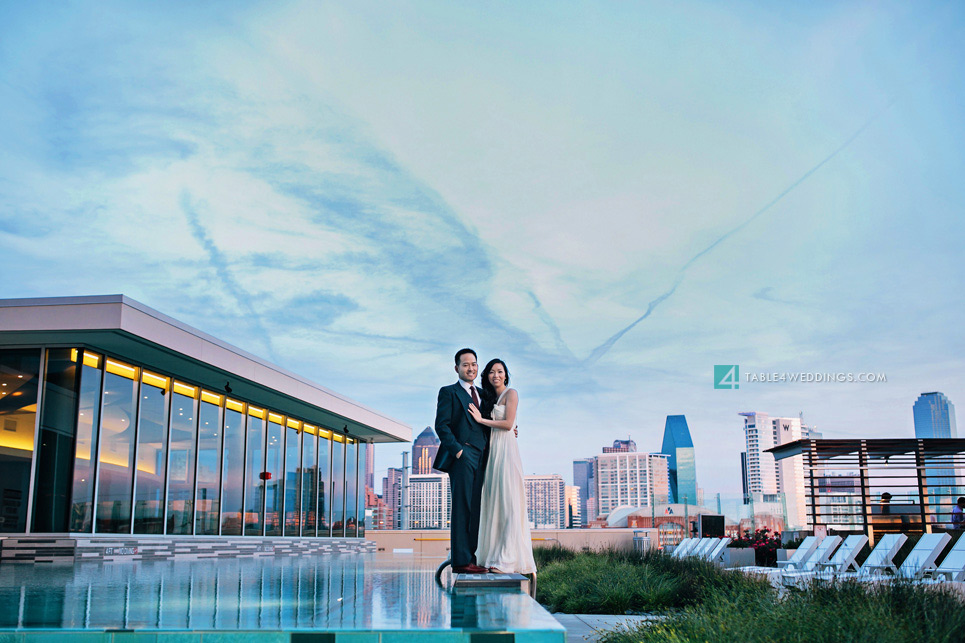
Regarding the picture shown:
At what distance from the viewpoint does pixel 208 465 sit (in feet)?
51.3

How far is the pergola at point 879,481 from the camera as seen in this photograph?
18.4 metres

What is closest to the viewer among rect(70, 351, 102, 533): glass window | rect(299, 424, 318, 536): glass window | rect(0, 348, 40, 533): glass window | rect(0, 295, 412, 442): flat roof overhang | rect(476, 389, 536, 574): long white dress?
rect(476, 389, 536, 574): long white dress

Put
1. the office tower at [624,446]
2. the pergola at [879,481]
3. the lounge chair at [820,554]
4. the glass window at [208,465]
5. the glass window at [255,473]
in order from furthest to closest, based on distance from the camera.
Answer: the office tower at [624,446], the pergola at [879,481], the glass window at [255,473], the glass window at [208,465], the lounge chair at [820,554]

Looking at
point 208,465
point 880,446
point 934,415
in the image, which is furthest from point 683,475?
point 934,415

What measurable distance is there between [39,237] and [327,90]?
14832 mm

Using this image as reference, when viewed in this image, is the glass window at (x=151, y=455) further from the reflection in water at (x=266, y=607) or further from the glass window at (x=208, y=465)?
the reflection in water at (x=266, y=607)

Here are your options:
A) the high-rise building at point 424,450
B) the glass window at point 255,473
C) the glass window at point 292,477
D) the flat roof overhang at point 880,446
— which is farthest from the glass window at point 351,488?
the high-rise building at point 424,450

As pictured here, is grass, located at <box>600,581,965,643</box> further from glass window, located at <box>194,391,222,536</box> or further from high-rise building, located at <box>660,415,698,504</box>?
high-rise building, located at <box>660,415,698,504</box>

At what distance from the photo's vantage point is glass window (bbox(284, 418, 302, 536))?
19828mm

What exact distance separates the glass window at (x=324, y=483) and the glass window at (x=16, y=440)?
1123 cm

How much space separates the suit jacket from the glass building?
7610 mm

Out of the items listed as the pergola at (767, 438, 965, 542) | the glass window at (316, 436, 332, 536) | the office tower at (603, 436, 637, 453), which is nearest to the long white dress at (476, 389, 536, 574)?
the pergola at (767, 438, 965, 542)

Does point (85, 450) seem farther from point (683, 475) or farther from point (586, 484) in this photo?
point (586, 484)

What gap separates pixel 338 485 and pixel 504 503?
19734 millimetres
